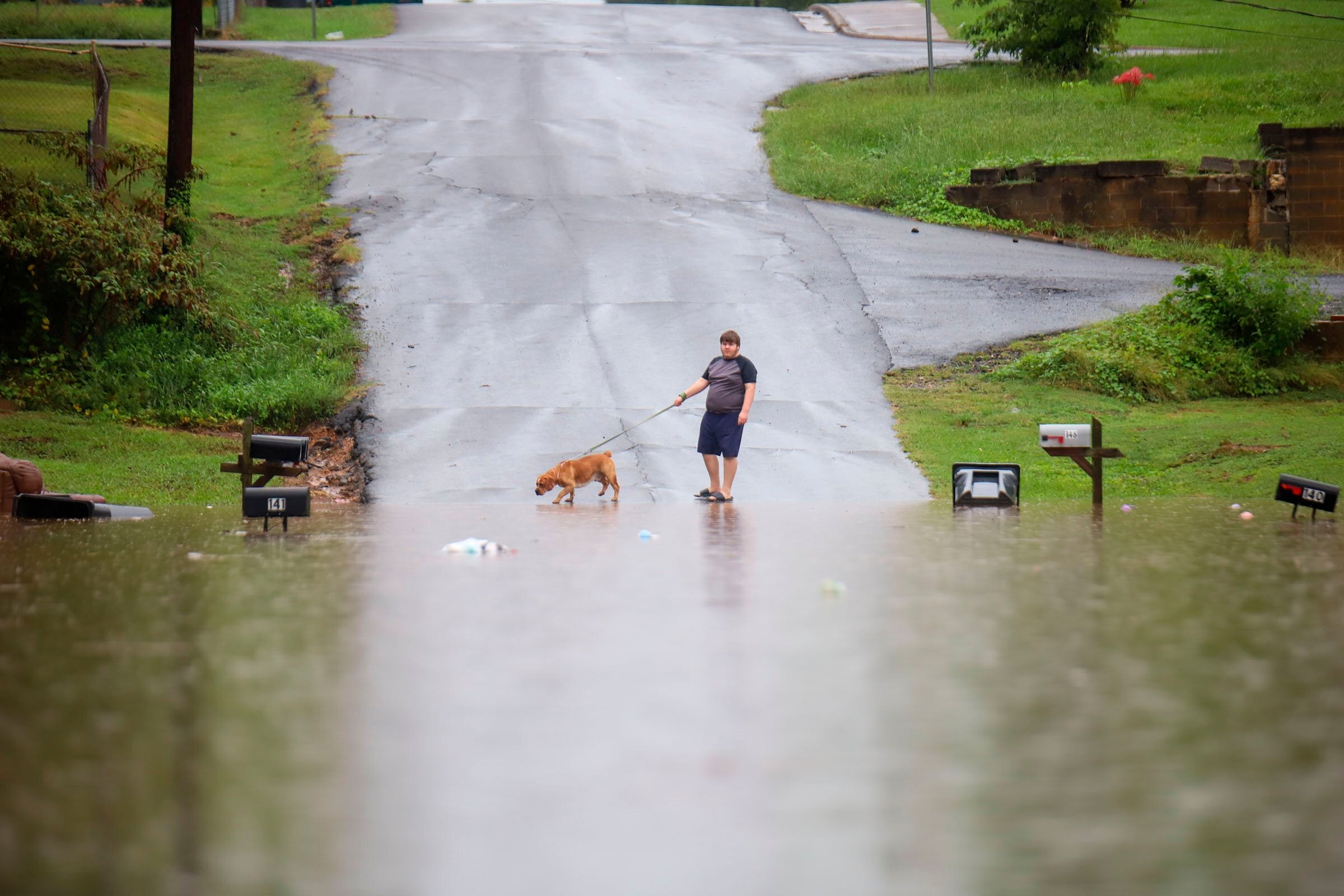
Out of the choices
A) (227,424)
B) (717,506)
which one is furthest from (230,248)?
(717,506)

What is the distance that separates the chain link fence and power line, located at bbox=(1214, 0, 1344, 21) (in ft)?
117

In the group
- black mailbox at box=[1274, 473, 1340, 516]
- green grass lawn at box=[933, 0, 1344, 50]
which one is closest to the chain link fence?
black mailbox at box=[1274, 473, 1340, 516]

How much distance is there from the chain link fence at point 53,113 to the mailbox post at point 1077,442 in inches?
529

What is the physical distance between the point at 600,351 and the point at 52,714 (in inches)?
574

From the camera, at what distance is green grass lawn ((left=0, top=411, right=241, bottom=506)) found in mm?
13742

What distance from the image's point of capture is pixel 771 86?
34.6 meters

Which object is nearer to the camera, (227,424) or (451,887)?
(451,887)

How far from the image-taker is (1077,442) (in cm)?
1241

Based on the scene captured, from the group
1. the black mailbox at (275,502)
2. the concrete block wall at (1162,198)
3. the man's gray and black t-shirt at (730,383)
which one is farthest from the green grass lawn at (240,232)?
the concrete block wall at (1162,198)

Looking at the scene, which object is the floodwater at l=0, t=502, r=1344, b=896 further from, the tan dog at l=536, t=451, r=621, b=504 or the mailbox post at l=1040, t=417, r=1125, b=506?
the tan dog at l=536, t=451, r=621, b=504

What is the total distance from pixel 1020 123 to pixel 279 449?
21.4m

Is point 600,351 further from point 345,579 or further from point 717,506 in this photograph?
point 345,579

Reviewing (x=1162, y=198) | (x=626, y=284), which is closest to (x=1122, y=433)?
(x=626, y=284)

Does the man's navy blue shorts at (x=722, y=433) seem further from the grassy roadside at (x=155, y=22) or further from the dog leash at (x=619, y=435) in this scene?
the grassy roadside at (x=155, y=22)
